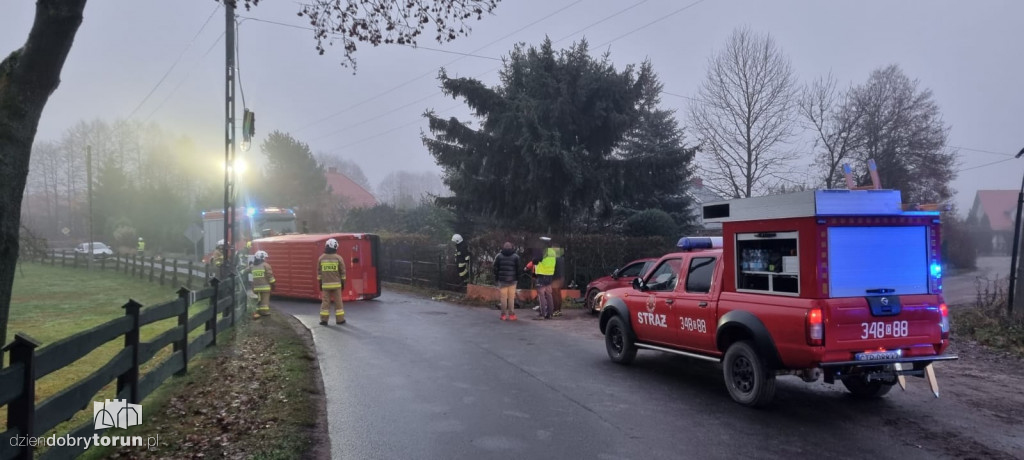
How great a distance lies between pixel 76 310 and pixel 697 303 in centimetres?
1816

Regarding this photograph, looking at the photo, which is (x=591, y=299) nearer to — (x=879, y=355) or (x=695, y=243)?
(x=695, y=243)

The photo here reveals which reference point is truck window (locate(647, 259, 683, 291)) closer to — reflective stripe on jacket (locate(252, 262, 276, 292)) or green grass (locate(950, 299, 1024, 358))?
green grass (locate(950, 299, 1024, 358))

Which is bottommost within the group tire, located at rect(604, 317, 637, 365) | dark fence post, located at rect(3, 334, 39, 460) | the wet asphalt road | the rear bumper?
the wet asphalt road

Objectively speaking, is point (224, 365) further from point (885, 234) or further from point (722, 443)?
point (885, 234)

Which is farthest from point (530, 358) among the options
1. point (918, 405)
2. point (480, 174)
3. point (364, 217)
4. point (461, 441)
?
point (364, 217)

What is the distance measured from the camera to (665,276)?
867cm

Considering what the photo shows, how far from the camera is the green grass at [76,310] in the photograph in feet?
30.5

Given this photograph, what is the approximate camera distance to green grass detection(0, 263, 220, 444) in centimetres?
928

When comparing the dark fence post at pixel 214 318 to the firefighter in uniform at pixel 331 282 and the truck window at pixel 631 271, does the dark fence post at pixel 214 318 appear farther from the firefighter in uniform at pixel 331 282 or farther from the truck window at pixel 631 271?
the truck window at pixel 631 271

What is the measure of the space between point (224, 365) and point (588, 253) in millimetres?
11688

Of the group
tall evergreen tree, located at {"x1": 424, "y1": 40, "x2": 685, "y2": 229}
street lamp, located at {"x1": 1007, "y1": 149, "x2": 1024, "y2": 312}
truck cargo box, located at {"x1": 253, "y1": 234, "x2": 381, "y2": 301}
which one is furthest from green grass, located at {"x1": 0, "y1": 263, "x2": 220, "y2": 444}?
street lamp, located at {"x1": 1007, "y1": 149, "x2": 1024, "y2": 312}

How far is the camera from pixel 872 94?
1061 inches

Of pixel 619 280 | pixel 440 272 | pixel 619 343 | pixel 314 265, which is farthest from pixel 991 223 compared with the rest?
pixel 314 265

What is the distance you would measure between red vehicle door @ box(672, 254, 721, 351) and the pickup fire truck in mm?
51
